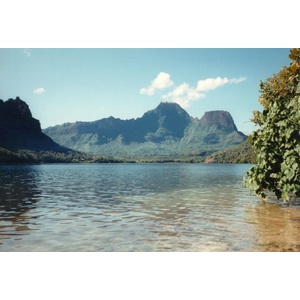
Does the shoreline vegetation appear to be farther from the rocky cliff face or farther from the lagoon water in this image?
the lagoon water

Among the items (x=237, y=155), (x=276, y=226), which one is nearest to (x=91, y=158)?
(x=237, y=155)

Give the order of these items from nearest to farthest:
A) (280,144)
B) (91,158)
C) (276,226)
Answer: (276,226)
(280,144)
(91,158)

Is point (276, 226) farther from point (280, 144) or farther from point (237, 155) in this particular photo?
point (237, 155)

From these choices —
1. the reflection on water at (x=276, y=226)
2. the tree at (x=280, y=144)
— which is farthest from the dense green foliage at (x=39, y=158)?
the tree at (x=280, y=144)

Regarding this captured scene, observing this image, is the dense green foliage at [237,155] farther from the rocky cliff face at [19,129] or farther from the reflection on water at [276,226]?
the reflection on water at [276,226]

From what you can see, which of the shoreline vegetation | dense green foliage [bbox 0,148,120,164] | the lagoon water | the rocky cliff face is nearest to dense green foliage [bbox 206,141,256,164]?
the shoreline vegetation
